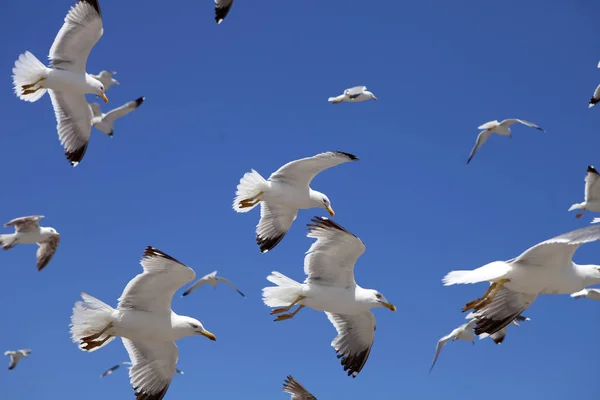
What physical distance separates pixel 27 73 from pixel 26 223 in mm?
4528

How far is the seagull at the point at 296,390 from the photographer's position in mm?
9797

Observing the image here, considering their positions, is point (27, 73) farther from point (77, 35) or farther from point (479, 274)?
point (479, 274)

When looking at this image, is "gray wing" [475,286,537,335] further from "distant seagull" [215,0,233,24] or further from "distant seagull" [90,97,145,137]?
"distant seagull" [90,97,145,137]

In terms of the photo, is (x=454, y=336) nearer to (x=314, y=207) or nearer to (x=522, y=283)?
(x=314, y=207)

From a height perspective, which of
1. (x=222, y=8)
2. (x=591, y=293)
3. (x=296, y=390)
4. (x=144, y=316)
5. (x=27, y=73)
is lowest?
(x=296, y=390)

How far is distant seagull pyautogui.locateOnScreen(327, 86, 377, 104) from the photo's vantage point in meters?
17.3

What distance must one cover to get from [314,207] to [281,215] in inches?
21.7

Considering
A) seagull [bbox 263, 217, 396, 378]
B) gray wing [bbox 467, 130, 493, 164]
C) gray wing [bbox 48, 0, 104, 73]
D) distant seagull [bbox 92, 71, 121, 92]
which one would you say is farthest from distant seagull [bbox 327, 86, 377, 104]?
seagull [bbox 263, 217, 396, 378]

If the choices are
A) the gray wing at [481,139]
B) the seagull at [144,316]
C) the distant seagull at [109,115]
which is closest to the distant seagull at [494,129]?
the gray wing at [481,139]

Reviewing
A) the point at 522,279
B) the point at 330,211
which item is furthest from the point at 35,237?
the point at 522,279

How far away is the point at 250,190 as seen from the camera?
12.7 metres

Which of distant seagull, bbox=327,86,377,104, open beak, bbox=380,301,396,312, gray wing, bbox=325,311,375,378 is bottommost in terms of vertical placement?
gray wing, bbox=325,311,375,378

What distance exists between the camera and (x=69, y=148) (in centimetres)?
1264

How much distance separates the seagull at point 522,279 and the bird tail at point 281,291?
9.20ft
